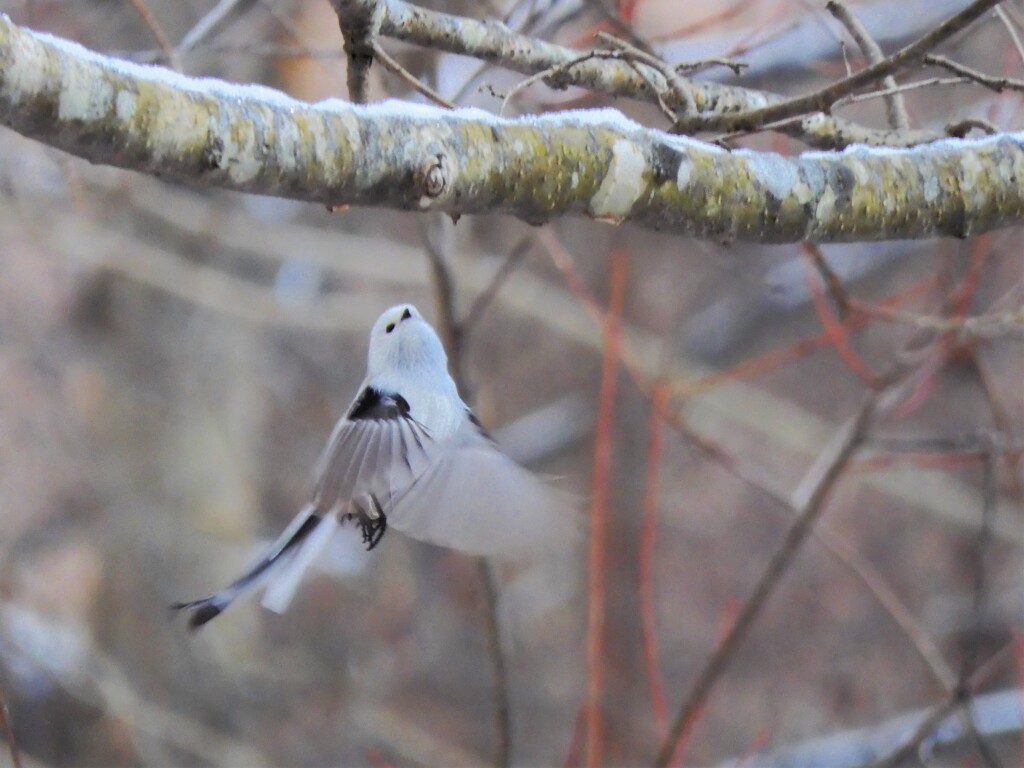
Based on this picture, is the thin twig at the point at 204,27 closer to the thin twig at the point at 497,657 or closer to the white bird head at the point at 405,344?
the white bird head at the point at 405,344

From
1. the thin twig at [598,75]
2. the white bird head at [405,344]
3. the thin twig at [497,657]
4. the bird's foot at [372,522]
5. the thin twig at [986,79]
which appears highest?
the thin twig at [598,75]

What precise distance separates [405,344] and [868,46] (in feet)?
1.75

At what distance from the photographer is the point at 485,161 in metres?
0.71

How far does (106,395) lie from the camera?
3279 mm

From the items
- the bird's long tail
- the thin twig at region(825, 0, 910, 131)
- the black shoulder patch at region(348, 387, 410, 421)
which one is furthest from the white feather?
the thin twig at region(825, 0, 910, 131)

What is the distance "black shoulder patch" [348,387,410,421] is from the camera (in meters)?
1.02

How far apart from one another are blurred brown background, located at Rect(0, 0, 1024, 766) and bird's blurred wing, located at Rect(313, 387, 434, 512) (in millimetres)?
1475

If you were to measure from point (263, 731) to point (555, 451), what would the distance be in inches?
57.7

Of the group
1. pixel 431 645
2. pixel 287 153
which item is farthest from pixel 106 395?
pixel 287 153

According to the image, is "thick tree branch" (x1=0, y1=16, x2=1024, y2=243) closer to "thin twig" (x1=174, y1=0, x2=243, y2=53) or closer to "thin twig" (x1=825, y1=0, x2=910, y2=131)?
"thin twig" (x1=825, y1=0, x2=910, y2=131)

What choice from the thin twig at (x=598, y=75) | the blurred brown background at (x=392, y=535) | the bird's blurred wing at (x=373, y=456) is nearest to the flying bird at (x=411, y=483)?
the bird's blurred wing at (x=373, y=456)

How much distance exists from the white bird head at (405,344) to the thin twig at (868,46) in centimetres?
48

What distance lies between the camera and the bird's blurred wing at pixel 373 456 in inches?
36.5

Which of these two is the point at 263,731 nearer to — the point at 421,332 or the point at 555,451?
the point at 555,451
